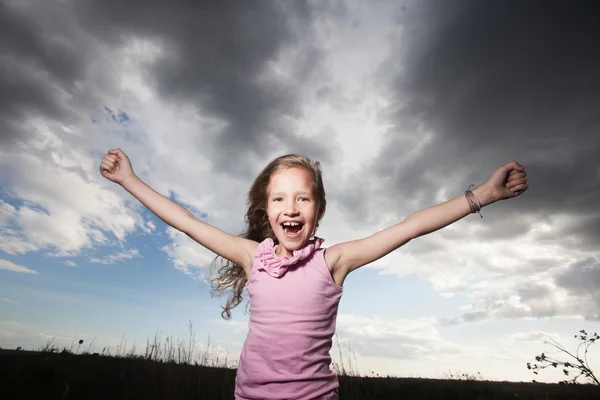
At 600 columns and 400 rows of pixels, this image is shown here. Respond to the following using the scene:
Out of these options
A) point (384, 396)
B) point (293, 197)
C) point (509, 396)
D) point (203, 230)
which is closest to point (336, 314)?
point (293, 197)

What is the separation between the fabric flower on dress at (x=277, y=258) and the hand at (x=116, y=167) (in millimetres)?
1291

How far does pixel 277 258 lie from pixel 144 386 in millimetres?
4070

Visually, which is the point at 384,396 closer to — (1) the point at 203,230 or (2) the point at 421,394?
(2) the point at 421,394

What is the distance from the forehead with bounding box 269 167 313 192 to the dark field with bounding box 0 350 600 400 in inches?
141

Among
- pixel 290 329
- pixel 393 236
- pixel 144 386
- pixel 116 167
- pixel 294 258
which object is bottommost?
pixel 144 386

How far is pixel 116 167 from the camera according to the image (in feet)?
10.7

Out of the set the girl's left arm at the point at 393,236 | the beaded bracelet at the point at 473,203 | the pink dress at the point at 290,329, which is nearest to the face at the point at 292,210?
the pink dress at the point at 290,329

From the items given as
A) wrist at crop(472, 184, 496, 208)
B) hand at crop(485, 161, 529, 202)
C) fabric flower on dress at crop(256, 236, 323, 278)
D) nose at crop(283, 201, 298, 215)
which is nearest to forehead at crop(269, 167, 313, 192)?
nose at crop(283, 201, 298, 215)

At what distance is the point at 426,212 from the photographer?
280cm

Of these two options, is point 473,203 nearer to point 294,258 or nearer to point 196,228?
point 294,258

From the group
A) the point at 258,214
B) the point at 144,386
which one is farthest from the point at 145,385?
the point at 258,214

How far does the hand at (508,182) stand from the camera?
2928mm

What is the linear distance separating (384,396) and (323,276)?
4134mm

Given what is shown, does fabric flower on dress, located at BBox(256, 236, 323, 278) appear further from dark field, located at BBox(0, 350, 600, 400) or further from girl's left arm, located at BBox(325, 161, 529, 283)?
dark field, located at BBox(0, 350, 600, 400)
